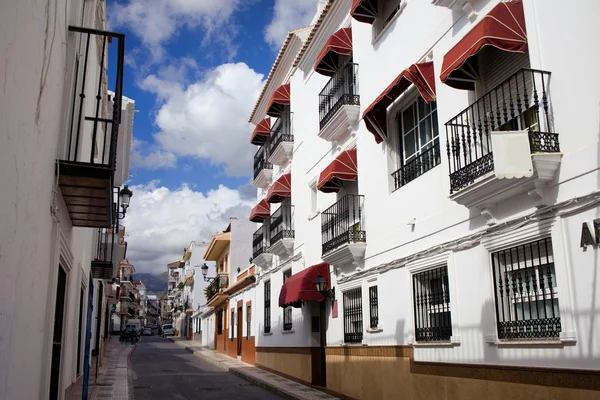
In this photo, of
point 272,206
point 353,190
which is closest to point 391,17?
point 353,190

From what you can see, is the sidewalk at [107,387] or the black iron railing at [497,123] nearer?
the black iron railing at [497,123]

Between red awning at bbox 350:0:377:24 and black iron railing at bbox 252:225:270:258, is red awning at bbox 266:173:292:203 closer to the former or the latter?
black iron railing at bbox 252:225:270:258

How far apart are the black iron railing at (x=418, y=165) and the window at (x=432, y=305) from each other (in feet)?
5.81

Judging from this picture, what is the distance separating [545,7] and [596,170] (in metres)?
2.20

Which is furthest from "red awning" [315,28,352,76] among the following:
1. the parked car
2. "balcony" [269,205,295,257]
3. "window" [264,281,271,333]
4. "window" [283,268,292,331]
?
the parked car

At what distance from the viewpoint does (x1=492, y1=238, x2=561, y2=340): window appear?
275 inches

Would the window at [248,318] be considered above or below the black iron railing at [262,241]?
below

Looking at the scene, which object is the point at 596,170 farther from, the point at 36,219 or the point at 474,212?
the point at 36,219

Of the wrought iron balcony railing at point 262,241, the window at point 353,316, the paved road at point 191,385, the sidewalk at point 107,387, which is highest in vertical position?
the wrought iron balcony railing at point 262,241

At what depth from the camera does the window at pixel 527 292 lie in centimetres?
697

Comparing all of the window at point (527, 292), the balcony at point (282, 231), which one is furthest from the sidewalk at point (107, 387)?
the window at point (527, 292)

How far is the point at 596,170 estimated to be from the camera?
6.17 meters

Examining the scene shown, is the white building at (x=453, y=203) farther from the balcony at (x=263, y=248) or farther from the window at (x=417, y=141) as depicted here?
the balcony at (x=263, y=248)

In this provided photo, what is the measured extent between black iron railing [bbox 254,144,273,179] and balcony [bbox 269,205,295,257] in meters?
2.46
